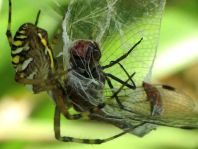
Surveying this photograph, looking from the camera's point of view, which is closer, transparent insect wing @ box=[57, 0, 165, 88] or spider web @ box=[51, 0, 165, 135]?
spider web @ box=[51, 0, 165, 135]

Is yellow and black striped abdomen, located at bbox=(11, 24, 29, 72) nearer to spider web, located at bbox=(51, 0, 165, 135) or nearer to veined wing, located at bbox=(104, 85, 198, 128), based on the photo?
spider web, located at bbox=(51, 0, 165, 135)

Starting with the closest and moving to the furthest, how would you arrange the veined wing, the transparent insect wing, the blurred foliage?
the veined wing, the transparent insect wing, the blurred foliage

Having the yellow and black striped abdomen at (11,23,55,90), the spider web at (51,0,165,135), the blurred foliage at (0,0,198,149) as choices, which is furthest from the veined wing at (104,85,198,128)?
the blurred foliage at (0,0,198,149)

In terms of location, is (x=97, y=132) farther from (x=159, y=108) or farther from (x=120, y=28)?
(x=159, y=108)

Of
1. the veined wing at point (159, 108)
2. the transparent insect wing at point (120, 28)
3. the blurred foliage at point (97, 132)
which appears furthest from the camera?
the blurred foliage at point (97, 132)

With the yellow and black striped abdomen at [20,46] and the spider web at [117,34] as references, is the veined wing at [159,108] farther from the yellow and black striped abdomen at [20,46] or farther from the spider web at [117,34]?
the yellow and black striped abdomen at [20,46]

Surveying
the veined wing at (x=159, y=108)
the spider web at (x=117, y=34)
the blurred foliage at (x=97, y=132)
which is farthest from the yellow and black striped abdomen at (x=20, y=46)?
the blurred foliage at (x=97, y=132)

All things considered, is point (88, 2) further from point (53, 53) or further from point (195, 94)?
point (195, 94)
